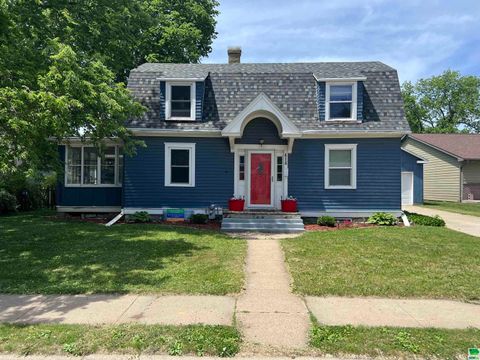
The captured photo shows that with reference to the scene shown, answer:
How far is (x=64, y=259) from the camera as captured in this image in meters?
8.67

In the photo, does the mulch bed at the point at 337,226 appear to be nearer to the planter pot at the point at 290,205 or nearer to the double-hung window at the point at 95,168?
the planter pot at the point at 290,205

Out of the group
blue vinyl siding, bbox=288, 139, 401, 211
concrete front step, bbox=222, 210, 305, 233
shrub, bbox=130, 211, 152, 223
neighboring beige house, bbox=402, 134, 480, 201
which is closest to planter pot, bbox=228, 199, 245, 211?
concrete front step, bbox=222, 210, 305, 233

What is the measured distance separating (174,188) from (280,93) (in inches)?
236

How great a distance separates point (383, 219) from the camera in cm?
1432

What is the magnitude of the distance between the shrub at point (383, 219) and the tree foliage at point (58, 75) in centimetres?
951

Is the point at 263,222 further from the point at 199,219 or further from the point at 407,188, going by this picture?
the point at 407,188

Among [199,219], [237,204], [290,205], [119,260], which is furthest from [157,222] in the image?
[119,260]

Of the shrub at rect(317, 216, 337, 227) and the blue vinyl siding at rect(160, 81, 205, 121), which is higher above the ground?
the blue vinyl siding at rect(160, 81, 205, 121)

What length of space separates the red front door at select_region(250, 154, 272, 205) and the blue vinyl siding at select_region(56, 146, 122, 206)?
229 inches

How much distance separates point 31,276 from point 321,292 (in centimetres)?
560

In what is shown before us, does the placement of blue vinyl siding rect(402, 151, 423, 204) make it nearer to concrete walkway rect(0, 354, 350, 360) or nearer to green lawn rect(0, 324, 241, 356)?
concrete walkway rect(0, 354, 350, 360)

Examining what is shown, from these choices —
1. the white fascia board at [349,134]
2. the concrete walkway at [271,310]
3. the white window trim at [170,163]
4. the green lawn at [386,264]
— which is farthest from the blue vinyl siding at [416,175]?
the concrete walkway at [271,310]

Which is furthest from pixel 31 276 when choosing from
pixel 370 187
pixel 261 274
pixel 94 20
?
pixel 370 187

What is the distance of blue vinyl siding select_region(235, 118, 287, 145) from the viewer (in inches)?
593
